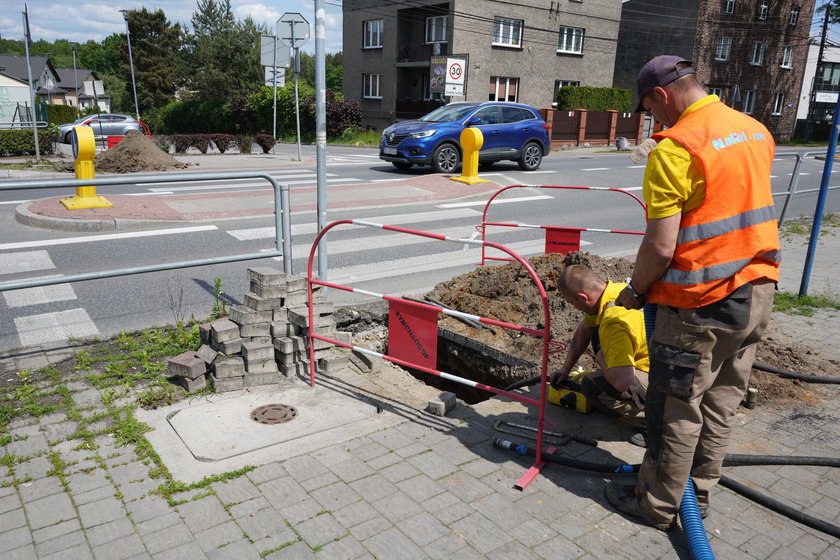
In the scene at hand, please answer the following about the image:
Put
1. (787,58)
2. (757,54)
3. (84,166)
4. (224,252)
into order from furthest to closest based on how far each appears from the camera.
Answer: (787,58), (757,54), (84,166), (224,252)

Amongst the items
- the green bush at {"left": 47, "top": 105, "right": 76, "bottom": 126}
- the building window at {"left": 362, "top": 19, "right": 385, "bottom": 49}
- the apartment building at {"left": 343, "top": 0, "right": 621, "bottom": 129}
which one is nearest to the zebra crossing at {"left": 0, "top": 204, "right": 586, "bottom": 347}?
the apartment building at {"left": 343, "top": 0, "right": 621, "bottom": 129}

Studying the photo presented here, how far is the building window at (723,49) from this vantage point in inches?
1800

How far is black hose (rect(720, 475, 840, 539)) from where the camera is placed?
311cm

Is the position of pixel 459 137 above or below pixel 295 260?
above

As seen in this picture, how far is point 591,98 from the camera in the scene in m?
37.9

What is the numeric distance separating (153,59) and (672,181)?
246ft

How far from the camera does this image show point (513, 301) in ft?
20.2

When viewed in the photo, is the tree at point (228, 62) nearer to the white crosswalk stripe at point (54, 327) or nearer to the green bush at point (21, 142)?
the green bush at point (21, 142)

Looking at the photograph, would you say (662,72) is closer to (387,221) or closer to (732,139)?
(732,139)

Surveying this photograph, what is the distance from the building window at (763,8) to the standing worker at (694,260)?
52956mm

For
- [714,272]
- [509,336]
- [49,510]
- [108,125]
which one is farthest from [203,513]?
[108,125]

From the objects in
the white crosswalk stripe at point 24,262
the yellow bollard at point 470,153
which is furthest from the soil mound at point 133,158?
the white crosswalk stripe at point 24,262

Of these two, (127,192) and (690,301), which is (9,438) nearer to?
(690,301)

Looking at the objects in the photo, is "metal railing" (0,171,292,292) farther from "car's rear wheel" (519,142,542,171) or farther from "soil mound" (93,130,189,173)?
"car's rear wheel" (519,142,542,171)
